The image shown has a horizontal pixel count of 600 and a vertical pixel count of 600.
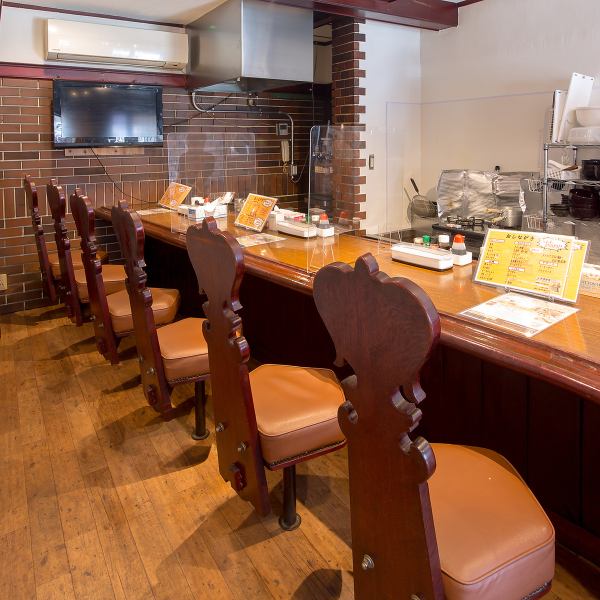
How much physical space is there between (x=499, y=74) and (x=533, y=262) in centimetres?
326

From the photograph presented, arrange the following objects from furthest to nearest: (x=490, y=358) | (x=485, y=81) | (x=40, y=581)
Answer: (x=485, y=81) → (x=40, y=581) → (x=490, y=358)

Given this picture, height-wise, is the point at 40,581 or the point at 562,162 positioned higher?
the point at 562,162

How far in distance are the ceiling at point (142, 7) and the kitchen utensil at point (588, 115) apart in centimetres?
269

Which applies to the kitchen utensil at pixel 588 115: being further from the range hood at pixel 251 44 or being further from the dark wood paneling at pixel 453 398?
the dark wood paneling at pixel 453 398

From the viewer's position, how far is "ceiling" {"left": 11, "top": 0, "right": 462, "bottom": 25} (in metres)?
A: 3.98

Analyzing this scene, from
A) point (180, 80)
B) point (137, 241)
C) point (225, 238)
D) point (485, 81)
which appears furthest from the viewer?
point (180, 80)

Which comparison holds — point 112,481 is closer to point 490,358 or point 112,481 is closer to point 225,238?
point 225,238

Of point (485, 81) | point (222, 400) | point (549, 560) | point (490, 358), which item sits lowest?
point (549, 560)

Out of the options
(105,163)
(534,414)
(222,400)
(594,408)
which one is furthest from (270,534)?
(105,163)

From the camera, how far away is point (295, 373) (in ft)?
6.08

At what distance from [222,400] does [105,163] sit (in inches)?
136

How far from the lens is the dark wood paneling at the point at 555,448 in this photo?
1563 mm

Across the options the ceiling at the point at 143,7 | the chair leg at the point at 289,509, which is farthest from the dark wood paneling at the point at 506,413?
the ceiling at the point at 143,7

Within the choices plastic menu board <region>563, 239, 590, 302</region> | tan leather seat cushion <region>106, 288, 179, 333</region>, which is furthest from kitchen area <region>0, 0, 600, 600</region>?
tan leather seat cushion <region>106, 288, 179, 333</region>
